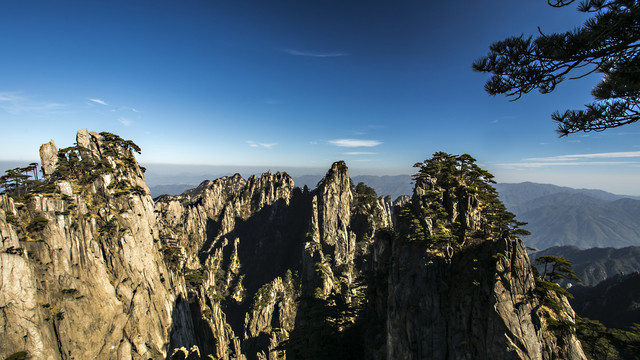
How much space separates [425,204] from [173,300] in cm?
4739

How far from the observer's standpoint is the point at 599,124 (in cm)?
975

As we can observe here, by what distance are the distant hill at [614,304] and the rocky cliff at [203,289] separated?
102394 millimetres

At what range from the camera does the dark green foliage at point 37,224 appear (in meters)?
33.1

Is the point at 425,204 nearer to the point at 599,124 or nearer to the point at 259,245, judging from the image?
the point at 599,124

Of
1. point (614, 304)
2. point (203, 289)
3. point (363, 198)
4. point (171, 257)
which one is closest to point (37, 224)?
point (171, 257)

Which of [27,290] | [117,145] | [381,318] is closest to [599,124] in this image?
[381,318]

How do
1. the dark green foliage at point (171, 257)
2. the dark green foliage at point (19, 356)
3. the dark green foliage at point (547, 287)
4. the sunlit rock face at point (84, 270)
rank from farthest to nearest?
the dark green foliage at point (171, 257)
the sunlit rock face at point (84, 270)
the dark green foliage at point (19, 356)
the dark green foliage at point (547, 287)

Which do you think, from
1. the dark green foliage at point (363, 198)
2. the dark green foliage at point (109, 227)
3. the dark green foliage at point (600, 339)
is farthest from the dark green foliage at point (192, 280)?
the dark green foliage at point (600, 339)

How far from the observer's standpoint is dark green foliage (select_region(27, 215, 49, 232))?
3312cm

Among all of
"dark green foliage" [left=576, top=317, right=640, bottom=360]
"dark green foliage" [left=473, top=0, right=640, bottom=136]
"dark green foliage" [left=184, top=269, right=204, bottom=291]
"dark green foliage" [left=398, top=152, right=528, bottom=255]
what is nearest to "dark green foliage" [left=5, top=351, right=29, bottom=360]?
"dark green foliage" [left=184, top=269, right=204, bottom=291]

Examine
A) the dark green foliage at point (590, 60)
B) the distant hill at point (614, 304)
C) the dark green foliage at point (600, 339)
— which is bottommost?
the distant hill at point (614, 304)

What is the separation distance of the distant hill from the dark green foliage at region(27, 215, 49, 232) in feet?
490

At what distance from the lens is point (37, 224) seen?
109 ft

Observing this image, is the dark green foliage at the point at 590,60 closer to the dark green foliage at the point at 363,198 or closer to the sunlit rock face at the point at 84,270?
the sunlit rock face at the point at 84,270
